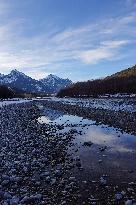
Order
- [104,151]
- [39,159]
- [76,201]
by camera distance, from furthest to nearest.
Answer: [104,151] → [39,159] → [76,201]

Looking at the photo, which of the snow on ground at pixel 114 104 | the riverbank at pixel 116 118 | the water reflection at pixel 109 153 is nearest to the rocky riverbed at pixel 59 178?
the water reflection at pixel 109 153

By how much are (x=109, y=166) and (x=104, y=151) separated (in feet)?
12.2

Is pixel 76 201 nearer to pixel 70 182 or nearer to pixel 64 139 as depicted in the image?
pixel 70 182

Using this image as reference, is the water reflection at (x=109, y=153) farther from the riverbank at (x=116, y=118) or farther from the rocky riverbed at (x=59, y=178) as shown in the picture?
the riverbank at (x=116, y=118)

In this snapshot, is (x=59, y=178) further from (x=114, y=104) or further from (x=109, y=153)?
(x=114, y=104)

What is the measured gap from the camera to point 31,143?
22.8m

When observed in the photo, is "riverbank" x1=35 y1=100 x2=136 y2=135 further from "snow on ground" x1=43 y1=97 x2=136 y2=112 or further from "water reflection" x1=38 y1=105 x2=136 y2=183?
"snow on ground" x1=43 y1=97 x2=136 y2=112

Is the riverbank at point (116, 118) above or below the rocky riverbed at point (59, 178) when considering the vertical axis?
above

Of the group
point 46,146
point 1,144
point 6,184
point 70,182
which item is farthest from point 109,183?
point 1,144

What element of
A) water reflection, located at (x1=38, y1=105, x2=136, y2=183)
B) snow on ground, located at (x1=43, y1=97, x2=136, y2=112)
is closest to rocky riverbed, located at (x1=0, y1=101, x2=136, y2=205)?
water reflection, located at (x1=38, y1=105, x2=136, y2=183)

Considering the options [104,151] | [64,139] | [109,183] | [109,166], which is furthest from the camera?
[64,139]

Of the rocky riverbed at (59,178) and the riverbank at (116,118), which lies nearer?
the rocky riverbed at (59,178)

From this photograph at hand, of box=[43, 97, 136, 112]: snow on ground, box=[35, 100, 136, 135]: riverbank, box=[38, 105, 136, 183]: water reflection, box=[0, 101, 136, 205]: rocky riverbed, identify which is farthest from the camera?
box=[43, 97, 136, 112]: snow on ground

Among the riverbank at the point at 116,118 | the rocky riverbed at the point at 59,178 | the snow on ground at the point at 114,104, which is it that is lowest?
the rocky riverbed at the point at 59,178
